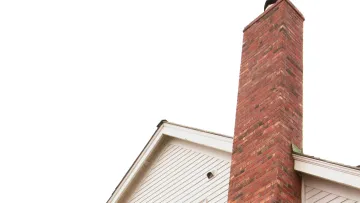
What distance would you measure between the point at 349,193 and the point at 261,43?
3623 millimetres

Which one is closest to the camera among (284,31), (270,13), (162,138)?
(284,31)

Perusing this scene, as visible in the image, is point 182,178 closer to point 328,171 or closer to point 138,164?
point 138,164

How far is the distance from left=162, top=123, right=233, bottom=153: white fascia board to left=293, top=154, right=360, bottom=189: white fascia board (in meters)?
1.96

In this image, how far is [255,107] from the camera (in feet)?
34.2

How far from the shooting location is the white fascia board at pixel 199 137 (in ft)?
37.2

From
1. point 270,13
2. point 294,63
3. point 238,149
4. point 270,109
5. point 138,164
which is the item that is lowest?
point 238,149

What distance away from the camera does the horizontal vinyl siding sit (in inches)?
447

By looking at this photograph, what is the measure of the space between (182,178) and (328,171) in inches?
161

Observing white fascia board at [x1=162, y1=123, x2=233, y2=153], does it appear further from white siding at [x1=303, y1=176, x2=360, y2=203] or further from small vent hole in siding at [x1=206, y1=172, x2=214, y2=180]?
white siding at [x1=303, y1=176, x2=360, y2=203]

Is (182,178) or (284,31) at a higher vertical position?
(284,31)

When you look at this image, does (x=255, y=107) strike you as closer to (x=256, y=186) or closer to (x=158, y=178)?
(x=256, y=186)

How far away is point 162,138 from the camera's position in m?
13.8

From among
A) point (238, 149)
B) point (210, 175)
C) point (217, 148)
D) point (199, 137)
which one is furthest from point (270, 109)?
point (199, 137)

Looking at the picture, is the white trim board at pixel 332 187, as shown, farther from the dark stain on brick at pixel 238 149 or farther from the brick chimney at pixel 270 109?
the dark stain on brick at pixel 238 149
